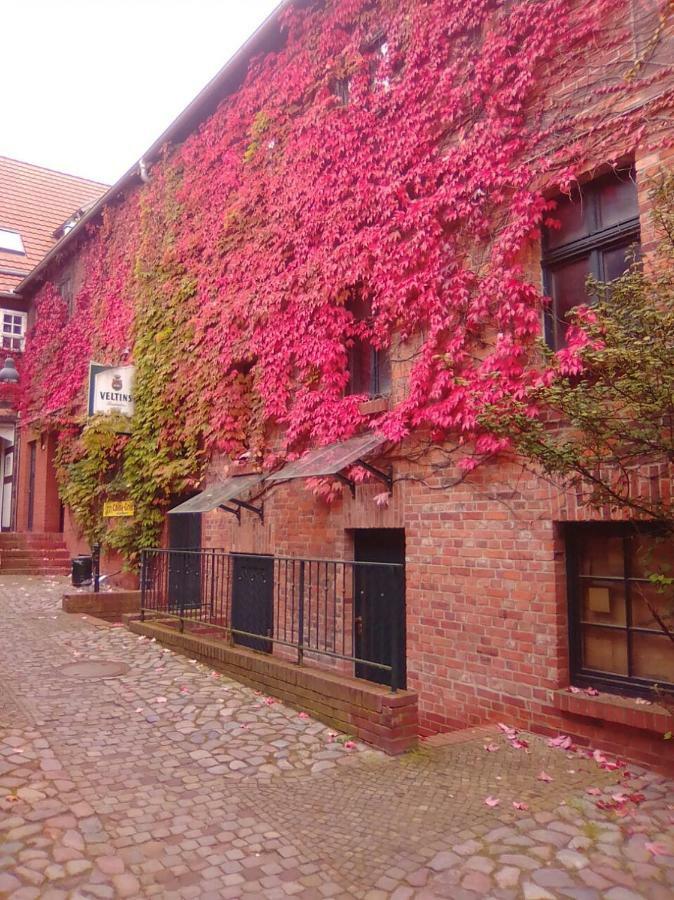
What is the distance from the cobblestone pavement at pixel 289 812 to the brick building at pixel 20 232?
17.5 m

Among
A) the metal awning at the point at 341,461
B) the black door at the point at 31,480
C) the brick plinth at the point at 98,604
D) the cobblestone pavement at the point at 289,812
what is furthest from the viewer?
the black door at the point at 31,480

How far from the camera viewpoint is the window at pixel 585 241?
572 cm

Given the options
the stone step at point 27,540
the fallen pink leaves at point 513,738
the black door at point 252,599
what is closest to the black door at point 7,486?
the stone step at point 27,540

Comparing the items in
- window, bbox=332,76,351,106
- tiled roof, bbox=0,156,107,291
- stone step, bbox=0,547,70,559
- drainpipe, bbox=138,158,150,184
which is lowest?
stone step, bbox=0,547,70,559

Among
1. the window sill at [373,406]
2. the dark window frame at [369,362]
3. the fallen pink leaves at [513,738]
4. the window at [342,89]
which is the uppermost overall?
the window at [342,89]

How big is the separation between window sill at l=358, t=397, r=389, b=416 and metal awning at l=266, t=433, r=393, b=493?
26cm

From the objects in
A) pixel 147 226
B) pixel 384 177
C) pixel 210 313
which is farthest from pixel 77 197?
pixel 384 177

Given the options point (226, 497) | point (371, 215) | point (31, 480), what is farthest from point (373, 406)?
point (31, 480)

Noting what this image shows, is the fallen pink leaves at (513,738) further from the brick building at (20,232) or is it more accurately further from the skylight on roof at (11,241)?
the skylight on roof at (11,241)

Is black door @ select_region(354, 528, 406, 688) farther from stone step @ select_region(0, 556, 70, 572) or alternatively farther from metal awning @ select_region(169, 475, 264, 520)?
stone step @ select_region(0, 556, 70, 572)

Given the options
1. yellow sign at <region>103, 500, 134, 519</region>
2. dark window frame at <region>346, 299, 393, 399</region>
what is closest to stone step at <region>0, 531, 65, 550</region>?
yellow sign at <region>103, 500, 134, 519</region>

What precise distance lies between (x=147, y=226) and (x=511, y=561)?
1131cm

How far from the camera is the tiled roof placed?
22719 mm

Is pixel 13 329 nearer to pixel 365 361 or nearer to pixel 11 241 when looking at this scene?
pixel 11 241
